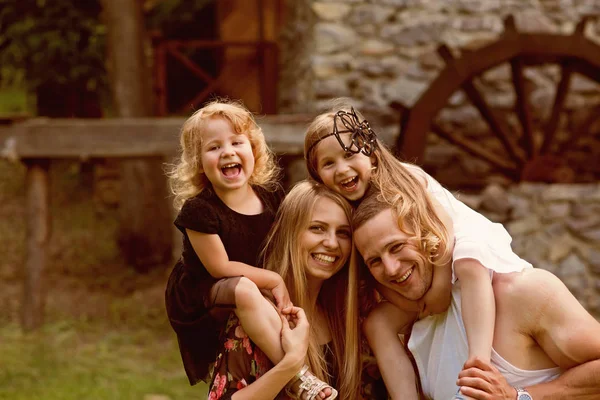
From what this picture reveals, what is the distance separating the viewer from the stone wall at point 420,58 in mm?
7195

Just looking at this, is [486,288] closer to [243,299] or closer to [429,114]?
[243,299]

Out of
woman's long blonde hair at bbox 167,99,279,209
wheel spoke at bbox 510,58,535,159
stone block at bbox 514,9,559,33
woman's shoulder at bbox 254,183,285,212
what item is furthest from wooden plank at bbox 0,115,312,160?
woman's long blonde hair at bbox 167,99,279,209

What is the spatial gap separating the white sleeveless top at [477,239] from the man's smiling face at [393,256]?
102 mm

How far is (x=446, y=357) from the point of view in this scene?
2.53 meters

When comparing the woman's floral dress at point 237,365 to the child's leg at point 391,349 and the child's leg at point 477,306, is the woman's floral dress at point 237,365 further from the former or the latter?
the child's leg at point 477,306

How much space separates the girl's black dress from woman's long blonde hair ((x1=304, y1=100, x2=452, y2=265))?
28 cm

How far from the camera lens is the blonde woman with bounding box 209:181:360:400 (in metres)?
2.47

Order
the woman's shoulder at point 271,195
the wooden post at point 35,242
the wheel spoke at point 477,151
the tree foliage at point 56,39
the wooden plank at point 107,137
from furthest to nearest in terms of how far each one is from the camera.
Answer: the tree foliage at point 56,39
the wheel spoke at point 477,151
the wooden post at point 35,242
the wooden plank at point 107,137
the woman's shoulder at point 271,195

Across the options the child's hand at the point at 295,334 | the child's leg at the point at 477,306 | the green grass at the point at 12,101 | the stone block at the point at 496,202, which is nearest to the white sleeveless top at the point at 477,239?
A: the child's leg at the point at 477,306

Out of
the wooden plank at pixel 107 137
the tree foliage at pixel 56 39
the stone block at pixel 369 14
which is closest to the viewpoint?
the wooden plank at pixel 107 137

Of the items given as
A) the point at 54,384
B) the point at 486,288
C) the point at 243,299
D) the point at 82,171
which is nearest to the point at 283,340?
the point at 243,299

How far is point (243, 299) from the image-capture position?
2.47m

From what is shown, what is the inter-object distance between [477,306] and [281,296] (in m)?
0.61

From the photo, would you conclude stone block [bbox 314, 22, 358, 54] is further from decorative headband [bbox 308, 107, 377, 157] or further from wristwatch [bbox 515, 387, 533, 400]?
wristwatch [bbox 515, 387, 533, 400]
